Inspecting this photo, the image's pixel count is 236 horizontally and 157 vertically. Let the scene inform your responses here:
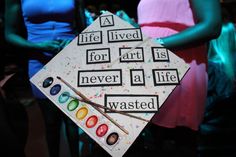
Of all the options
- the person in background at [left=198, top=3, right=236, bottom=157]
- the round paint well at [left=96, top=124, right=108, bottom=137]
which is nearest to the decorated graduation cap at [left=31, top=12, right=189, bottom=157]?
the round paint well at [left=96, top=124, right=108, bottom=137]

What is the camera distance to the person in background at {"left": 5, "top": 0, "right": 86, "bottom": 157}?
1632 millimetres

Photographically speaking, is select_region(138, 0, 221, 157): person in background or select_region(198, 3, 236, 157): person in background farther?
select_region(198, 3, 236, 157): person in background

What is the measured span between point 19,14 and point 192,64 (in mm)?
950

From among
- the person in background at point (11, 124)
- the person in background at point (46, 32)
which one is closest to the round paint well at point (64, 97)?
the person in background at point (11, 124)

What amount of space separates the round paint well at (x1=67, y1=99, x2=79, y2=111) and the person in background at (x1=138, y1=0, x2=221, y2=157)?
282 millimetres

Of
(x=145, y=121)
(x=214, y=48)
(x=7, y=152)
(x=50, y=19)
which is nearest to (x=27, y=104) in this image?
(x=214, y=48)

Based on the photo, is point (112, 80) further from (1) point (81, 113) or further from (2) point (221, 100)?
(2) point (221, 100)

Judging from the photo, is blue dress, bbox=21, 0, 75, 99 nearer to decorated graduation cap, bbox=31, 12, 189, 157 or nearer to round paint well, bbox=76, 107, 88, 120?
decorated graduation cap, bbox=31, 12, 189, 157

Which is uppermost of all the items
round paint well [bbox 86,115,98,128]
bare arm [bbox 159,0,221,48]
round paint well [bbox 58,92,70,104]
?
bare arm [bbox 159,0,221,48]

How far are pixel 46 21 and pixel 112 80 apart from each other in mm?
699

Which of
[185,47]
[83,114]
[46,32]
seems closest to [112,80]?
[83,114]

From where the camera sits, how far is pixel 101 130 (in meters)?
1.03

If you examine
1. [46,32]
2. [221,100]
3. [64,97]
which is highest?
[46,32]

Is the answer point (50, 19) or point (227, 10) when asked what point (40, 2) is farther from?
point (227, 10)
